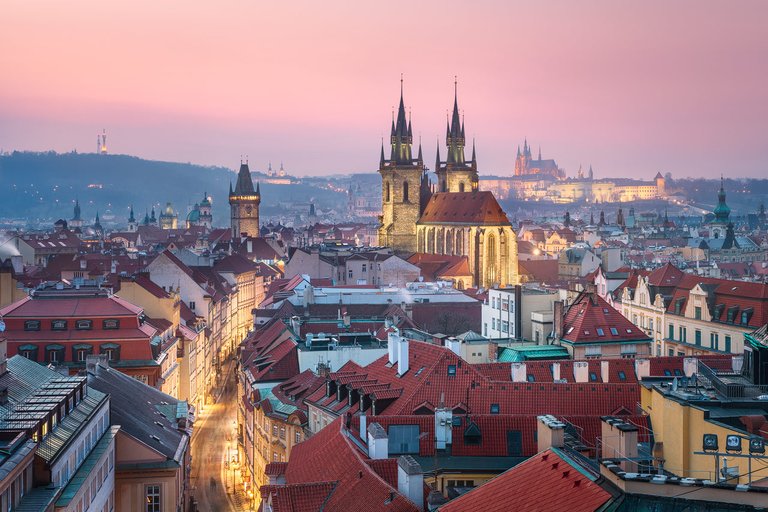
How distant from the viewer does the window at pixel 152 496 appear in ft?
118

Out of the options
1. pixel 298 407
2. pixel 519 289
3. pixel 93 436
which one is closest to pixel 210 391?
pixel 519 289

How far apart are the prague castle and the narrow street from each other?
5612cm

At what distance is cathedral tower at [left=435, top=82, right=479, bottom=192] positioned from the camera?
16675 cm

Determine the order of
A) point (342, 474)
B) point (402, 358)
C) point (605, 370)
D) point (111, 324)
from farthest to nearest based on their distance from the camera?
point (111, 324)
point (605, 370)
point (402, 358)
point (342, 474)

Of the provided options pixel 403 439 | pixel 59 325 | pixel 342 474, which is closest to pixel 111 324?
pixel 59 325

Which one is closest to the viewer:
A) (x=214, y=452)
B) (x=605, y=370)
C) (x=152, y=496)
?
(x=152, y=496)

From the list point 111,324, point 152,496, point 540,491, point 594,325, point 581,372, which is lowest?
point 152,496

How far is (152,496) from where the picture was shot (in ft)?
118

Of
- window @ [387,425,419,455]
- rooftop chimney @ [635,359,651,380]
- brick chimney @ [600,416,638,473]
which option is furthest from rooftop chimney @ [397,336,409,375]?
brick chimney @ [600,416,638,473]

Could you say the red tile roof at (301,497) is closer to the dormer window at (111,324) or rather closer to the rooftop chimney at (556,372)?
the rooftop chimney at (556,372)

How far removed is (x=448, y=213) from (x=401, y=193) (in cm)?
1268

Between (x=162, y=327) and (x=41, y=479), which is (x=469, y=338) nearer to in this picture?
(x=162, y=327)

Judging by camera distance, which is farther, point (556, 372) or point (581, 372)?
point (581, 372)

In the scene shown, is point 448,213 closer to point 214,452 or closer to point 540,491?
point 214,452
